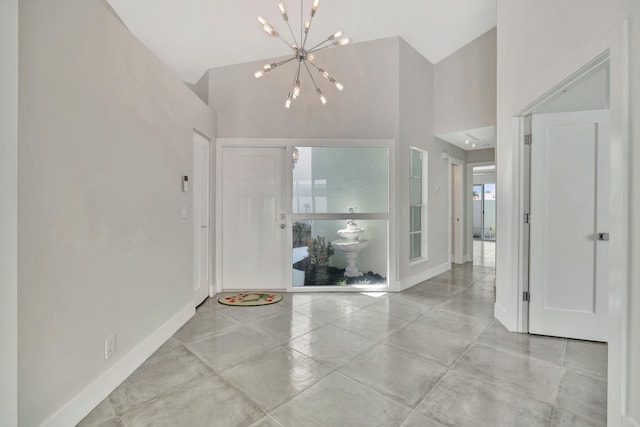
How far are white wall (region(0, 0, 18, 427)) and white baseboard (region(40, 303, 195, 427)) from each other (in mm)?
418

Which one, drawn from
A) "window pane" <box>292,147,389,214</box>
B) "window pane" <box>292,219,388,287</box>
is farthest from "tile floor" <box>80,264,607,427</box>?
"window pane" <box>292,147,389,214</box>

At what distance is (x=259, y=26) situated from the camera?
343cm

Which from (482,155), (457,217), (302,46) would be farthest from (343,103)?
(457,217)

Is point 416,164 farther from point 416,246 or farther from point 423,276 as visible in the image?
point 423,276

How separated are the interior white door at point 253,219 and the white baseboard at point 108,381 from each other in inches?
56.9

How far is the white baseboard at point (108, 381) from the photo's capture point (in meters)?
1.65

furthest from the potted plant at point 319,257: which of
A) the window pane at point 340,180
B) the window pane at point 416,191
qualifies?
the window pane at point 416,191

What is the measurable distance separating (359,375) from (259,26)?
11.6ft

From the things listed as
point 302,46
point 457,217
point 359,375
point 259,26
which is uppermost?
point 259,26

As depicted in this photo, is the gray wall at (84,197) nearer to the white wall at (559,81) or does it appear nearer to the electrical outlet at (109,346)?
the electrical outlet at (109,346)

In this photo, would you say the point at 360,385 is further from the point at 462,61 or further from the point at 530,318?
the point at 462,61

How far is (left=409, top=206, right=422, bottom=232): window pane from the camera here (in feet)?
16.1

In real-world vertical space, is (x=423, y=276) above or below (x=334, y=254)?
below

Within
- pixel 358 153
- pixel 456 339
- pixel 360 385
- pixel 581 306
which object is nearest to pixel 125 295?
pixel 360 385
